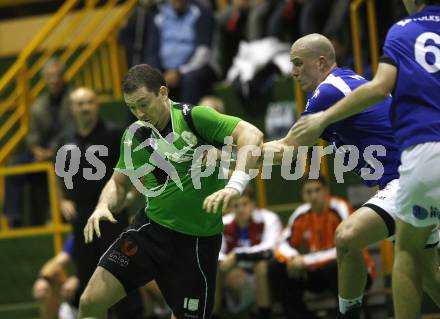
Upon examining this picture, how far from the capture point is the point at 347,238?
227 inches

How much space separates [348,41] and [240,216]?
2716mm

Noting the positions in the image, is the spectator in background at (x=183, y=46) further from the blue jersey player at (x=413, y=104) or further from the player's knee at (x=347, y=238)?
Result: the blue jersey player at (x=413, y=104)

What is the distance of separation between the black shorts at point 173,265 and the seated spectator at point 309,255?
2772mm

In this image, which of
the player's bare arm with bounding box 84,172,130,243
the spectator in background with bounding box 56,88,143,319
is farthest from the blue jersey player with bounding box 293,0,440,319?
the spectator in background with bounding box 56,88,143,319

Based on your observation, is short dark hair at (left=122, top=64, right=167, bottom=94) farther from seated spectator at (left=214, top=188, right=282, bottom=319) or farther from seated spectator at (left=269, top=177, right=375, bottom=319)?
seated spectator at (left=214, top=188, right=282, bottom=319)

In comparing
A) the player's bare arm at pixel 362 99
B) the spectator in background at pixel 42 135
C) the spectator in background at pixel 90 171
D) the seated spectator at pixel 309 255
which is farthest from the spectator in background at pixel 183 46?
the player's bare arm at pixel 362 99

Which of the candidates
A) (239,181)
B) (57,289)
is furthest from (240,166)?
(57,289)

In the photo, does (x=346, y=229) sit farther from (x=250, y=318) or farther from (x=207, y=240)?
(x=250, y=318)

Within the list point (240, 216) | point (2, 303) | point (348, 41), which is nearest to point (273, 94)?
point (348, 41)

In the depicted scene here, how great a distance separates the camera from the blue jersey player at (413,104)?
4.96 m

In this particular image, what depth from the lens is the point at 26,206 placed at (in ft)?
A: 36.8

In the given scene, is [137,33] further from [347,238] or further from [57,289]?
[347,238]

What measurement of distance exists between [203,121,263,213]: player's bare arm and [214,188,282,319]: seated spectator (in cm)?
353

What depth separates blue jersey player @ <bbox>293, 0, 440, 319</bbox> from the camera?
4.96 m
